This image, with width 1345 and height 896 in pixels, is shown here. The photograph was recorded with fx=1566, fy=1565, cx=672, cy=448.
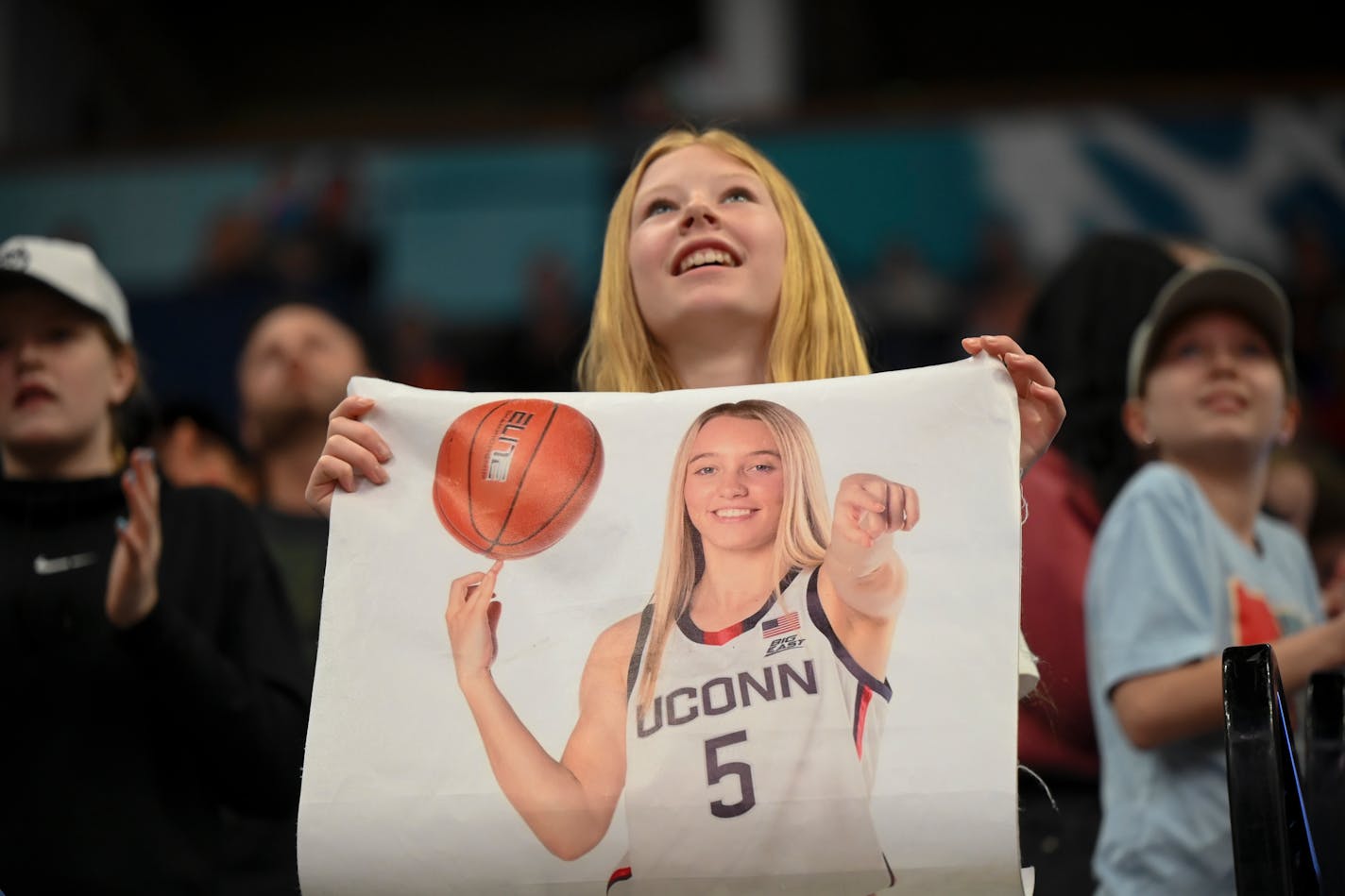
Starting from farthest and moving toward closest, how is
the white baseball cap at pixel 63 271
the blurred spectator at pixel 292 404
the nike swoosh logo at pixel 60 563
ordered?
the blurred spectator at pixel 292 404
the white baseball cap at pixel 63 271
the nike swoosh logo at pixel 60 563

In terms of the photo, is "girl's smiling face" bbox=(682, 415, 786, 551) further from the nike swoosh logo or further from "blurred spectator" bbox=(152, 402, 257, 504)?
"blurred spectator" bbox=(152, 402, 257, 504)

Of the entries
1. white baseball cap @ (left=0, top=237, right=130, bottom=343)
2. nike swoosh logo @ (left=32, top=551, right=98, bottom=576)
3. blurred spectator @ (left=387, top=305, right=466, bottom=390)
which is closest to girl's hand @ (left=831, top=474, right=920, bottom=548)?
nike swoosh logo @ (left=32, top=551, right=98, bottom=576)

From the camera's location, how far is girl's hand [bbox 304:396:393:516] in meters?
1.75

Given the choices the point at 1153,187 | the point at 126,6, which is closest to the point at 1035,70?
the point at 1153,187

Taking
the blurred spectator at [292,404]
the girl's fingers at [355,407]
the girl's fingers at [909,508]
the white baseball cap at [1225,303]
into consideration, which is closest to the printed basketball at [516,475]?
the girl's fingers at [355,407]

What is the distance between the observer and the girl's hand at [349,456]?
5.73 feet

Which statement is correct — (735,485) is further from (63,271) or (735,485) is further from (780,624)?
(63,271)

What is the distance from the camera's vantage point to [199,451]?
3381mm

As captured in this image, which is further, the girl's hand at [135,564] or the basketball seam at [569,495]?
the girl's hand at [135,564]

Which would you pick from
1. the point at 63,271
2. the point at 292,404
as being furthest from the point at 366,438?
the point at 292,404

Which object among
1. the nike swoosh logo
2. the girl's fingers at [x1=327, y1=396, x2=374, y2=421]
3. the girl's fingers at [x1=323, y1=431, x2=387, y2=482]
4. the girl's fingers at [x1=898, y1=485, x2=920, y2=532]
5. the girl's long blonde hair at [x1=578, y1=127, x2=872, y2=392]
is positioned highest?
the girl's long blonde hair at [x1=578, y1=127, x2=872, y2=392]

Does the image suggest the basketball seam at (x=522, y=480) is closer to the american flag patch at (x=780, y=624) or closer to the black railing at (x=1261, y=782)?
the american flag patch at (x=780, y=624)

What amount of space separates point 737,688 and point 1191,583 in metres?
0.83

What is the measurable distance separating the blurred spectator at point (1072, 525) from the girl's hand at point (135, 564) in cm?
119
